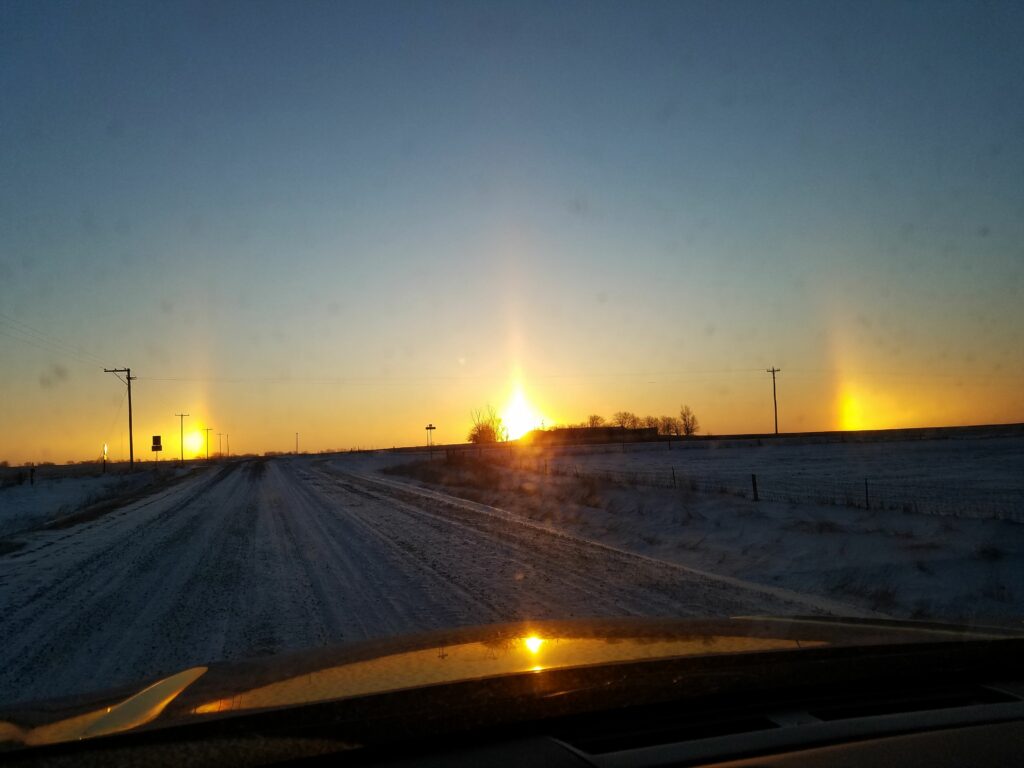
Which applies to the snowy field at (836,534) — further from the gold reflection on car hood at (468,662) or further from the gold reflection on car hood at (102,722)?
the gold reflection on car hood at (102,722)

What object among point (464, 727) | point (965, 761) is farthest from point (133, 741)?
point (965, 761)

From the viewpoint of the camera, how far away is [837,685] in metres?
3.20

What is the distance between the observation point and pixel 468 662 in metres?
3.55

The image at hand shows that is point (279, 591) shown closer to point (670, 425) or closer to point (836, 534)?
point (836, 534)

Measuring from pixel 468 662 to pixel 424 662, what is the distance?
0.21 metres

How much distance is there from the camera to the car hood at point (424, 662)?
9.32 feet

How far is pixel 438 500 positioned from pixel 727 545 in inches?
542

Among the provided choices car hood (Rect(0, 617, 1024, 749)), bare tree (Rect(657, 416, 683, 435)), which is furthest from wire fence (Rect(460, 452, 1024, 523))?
bare tree (Rect(657, 416, 683, 435))

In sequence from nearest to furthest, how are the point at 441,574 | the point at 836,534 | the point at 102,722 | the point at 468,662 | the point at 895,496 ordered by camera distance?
the point at 102,722 < the point at 468,662 < the point at 441,574 < the point at 836,534 < the point at 895,496

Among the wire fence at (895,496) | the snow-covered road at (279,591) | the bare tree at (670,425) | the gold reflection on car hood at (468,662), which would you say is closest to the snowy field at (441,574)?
the snow-covered road at (279,591)

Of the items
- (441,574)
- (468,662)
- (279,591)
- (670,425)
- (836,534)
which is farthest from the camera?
(670,425)

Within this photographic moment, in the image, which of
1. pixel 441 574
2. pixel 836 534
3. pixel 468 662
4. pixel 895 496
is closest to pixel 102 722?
pixel 468 662

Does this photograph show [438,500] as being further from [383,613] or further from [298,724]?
[298,724]

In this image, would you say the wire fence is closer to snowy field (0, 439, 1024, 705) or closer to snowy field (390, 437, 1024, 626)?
snowy field (390, 437, 1024, 626)
